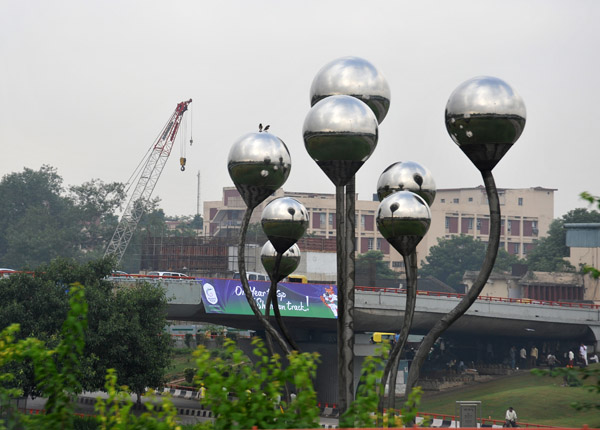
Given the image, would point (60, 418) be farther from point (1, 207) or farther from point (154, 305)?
point (1, 207)

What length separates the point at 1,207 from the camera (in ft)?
381

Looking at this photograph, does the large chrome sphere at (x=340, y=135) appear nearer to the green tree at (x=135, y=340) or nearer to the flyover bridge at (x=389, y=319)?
the green tree at (x=135, y=340)

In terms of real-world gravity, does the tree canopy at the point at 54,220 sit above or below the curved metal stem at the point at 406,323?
above

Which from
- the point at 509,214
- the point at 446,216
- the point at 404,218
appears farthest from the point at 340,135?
the point at 509,214

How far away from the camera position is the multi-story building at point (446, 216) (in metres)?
121

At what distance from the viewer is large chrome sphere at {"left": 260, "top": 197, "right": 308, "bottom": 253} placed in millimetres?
11781

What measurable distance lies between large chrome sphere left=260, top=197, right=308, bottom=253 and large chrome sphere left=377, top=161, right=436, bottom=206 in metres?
1.10

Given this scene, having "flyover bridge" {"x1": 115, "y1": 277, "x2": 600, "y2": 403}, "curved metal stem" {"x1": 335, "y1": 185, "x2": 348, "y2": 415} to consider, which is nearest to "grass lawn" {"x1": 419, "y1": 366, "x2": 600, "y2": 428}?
"flyover bridge" {"x1": 115, "y1": 277, "x2": 600, "y2": 403}

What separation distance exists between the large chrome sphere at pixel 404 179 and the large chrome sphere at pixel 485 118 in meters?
1.73

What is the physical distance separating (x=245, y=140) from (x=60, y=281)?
28.2m

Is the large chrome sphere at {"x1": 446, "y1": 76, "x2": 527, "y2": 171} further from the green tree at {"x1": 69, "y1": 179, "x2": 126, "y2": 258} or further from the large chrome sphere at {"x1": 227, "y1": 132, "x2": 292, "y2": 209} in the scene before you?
the green tree at {"x1": 69, "y1": 179, "x2": 126, "y2": 258}

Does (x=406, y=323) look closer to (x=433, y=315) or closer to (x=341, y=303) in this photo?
(x=341, y=303)

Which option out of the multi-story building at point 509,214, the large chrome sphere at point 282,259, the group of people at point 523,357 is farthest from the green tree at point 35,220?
the large chrome sphere at point 282,259

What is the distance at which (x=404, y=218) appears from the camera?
10.4 meters
